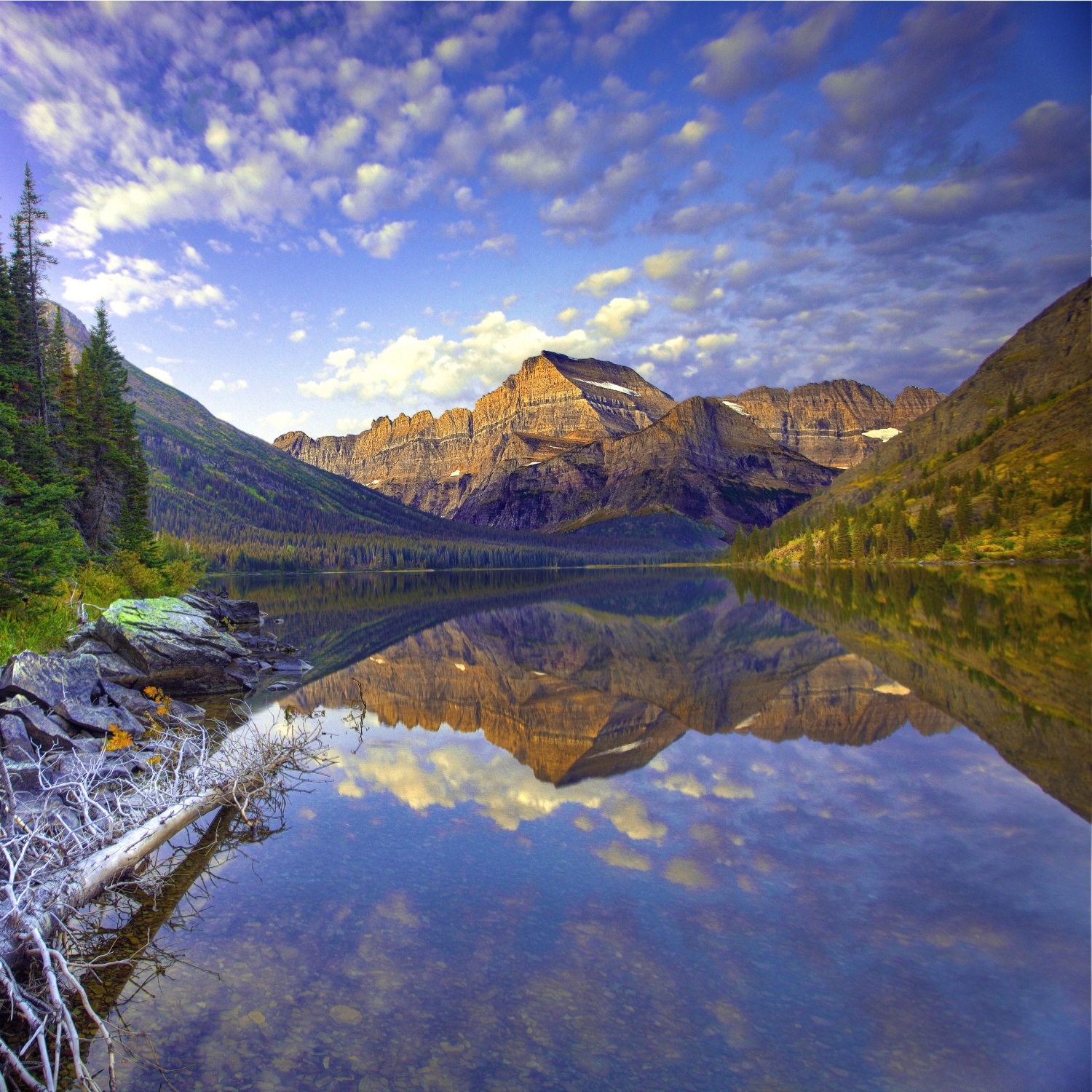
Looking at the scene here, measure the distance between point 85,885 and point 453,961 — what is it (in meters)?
5.23

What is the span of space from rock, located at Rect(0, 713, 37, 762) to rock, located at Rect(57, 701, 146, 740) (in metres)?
2.19

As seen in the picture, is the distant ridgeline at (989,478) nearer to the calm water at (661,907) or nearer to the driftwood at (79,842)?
the calm water at (661,907)

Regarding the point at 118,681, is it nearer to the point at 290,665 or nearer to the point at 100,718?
the point at 100,718

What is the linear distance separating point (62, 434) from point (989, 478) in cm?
13001

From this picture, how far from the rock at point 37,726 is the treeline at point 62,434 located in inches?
374

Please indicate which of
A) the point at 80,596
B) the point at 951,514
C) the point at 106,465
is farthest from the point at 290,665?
the point at 951,514

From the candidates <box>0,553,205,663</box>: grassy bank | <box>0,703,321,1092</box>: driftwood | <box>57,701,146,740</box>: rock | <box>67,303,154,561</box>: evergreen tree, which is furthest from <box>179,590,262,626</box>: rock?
<box>0,703,321,1092</box>: driftwood

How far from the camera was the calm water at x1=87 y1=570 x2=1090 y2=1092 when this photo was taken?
6.13 m

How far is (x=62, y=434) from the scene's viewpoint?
121ft

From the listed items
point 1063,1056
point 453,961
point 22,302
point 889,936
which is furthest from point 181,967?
point 22,302

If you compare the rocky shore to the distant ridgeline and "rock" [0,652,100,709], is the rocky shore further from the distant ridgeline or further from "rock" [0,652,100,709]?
the distant ridgeline

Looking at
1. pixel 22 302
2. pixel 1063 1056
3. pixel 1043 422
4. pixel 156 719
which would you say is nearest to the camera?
pixel 1063 1056

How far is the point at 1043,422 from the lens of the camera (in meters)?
119

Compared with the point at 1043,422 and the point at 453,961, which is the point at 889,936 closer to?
the point at 453,961
